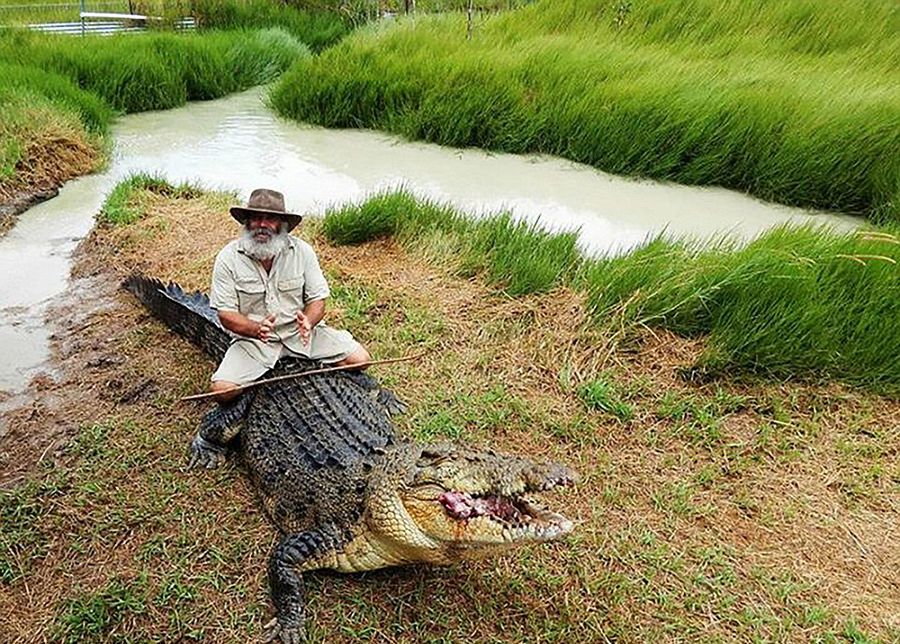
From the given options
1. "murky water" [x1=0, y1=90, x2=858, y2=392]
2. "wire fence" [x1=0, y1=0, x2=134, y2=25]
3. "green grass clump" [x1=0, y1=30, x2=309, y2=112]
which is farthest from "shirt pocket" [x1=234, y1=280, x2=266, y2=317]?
"wire fence" [x1=0, y1=0, x2=134, y2=25]

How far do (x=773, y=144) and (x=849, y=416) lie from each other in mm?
3528

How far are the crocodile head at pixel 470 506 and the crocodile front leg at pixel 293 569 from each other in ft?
0.79

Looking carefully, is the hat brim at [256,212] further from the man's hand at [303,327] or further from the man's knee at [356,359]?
the man's knee at [356,359]

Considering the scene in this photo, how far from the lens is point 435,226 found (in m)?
4.64

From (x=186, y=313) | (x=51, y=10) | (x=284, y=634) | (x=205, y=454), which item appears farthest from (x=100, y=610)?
(x=51, y=10)

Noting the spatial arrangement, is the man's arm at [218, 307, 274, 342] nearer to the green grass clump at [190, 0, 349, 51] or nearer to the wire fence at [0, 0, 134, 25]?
the green grass clump at [190, 0, 349, 51]

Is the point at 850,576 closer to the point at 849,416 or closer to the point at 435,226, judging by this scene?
the point at 849,416

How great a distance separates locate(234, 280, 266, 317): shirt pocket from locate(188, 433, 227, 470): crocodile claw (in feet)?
1.64

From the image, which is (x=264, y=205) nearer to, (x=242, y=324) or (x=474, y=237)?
(x=242, y=324)

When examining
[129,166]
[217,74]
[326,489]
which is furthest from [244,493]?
[217,74]

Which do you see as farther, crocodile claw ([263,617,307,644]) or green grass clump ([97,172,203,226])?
green grass clump ([97,172,203,226])

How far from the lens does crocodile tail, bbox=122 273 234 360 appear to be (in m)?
3.21

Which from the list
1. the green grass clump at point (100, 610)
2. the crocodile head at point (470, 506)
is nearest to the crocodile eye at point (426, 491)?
the crocodile head at point (470, 506)

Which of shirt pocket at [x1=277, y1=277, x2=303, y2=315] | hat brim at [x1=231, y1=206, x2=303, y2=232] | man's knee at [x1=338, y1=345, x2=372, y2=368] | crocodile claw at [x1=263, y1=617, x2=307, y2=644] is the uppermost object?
hat brim at [x1=231, y1=206, x2=303, y2=232]
